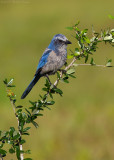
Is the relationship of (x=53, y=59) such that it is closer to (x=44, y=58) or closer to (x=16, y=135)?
(x=44, y=58)

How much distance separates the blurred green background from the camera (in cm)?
854

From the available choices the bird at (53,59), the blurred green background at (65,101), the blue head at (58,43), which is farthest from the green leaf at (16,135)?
the blurred green background at (65,101)

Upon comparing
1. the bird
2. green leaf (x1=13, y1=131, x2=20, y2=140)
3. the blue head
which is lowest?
green leaf (x1=13, y1=131, x2=20, y2=140)

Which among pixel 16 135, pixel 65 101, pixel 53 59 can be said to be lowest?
pixel 16 135

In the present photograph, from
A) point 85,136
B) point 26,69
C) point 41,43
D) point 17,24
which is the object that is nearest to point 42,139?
point 85,136

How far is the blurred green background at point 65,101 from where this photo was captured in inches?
336

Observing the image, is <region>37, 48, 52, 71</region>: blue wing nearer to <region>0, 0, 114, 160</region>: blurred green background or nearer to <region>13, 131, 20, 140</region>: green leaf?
<region>0, 0, 114, 160</region>: blurred green background

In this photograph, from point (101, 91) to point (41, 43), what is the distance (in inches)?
251

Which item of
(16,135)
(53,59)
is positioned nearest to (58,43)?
(53,59)

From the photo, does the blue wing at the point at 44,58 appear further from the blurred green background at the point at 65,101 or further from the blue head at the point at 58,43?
the blurred green background at the point at 65,101

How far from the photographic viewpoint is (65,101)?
10.8 meters

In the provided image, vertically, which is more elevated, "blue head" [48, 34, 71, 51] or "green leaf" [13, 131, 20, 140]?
"blue head" [48, 34, 71, 51]

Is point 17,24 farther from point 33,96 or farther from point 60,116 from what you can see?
point 60,116

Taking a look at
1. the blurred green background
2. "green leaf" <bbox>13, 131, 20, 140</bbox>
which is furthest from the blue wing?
"green leaf" <bbox>13, 131, 20, 140</bbox>
